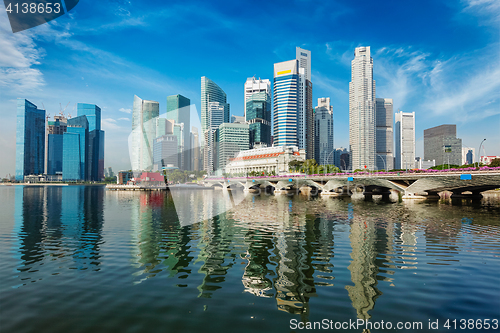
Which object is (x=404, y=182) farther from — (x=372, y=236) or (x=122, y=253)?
(x=122, y=253)

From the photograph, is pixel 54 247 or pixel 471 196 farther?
pixel 471 196

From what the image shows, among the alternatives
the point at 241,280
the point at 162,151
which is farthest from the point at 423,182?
the point at 241,280

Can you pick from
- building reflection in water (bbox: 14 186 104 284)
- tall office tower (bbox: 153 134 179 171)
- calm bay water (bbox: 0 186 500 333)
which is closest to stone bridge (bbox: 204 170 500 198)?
calm bay water (bbox: 0 186 500 333)

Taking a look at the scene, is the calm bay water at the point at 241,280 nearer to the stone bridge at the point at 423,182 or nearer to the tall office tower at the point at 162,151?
the tall office tower at the point at 162,151

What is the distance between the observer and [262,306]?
14094 millimetres

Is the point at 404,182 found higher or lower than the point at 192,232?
higher

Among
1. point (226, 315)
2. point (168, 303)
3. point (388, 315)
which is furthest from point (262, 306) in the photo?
point (388, 315)

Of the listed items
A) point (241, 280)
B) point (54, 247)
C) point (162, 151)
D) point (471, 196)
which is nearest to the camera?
point (241, 280)

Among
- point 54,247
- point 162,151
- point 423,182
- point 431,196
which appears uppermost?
point 162,151

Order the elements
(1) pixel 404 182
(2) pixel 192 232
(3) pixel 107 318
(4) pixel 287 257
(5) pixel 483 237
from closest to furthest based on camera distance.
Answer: (3) pixel 107 318 < (4) pixel 287 257 < (5) pixel 483 237 < (2) pixel 192 232 < (1) pixel 404 182

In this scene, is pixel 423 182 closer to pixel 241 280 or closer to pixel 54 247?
pixel 241 280

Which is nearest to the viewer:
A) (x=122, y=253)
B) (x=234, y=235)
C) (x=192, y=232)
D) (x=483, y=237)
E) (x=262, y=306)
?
(x=262, y=306)

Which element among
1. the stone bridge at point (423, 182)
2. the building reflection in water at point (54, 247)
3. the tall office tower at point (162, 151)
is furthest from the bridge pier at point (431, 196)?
the building reflection in water at point (54, 247)

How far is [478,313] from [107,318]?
59.8ft
